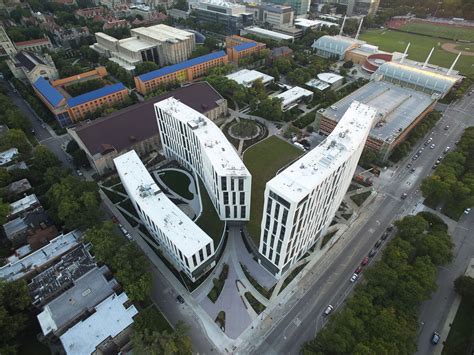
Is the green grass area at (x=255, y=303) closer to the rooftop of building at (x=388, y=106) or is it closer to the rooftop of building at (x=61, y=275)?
the rooftop of building at (x=61, y=275)

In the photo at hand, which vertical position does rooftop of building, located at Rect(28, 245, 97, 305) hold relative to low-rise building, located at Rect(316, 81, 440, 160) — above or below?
below

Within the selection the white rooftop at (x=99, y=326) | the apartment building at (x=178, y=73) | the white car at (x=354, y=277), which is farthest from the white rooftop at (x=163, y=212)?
the apartment building at (x=178, y=73)

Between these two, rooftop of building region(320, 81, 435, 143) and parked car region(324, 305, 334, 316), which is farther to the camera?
rooftop of building region(320, 81, 435, 143)

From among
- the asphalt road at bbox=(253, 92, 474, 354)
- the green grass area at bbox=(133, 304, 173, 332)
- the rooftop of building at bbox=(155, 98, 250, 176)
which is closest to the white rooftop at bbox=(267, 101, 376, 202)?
the rooftop of building at bbox=(155, 98, 250, 176)

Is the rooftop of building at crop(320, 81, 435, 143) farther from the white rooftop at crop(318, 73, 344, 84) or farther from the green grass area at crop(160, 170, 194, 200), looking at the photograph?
the green grass area at crop(160, 170, 194, 200)

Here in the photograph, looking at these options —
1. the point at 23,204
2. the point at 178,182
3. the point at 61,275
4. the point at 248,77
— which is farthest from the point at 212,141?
the point at 248,77

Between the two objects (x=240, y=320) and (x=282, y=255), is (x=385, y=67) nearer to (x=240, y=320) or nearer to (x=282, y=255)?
(x=282, y=255)
